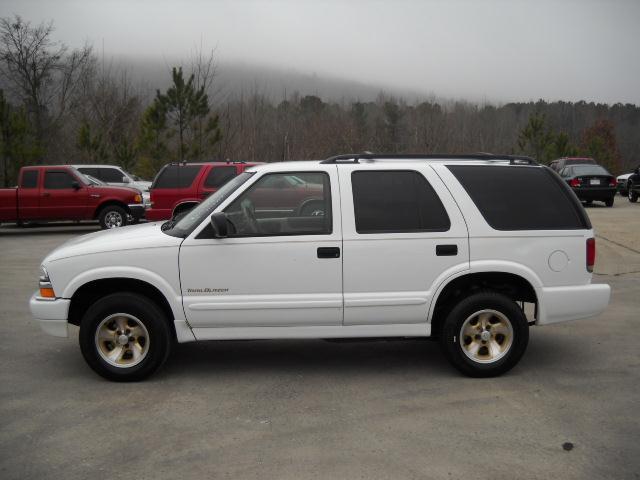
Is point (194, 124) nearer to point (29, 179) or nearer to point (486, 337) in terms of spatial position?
point (29, 179)

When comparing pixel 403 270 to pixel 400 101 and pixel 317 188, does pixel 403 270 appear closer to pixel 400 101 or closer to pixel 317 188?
pixel 317 188

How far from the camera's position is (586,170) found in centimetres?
2556

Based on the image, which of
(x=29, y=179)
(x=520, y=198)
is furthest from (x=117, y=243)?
(x=29, y=179)

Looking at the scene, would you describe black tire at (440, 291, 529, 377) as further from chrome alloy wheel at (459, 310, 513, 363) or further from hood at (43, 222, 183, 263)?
hood at (43, 222, 183, 263)

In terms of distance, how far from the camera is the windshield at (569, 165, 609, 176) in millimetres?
25312

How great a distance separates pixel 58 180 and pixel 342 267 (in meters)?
14.0

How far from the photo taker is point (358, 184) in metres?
5.33

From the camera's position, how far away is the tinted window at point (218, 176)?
47.2 ft

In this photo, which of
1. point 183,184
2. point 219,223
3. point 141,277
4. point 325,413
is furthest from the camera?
point 183,184

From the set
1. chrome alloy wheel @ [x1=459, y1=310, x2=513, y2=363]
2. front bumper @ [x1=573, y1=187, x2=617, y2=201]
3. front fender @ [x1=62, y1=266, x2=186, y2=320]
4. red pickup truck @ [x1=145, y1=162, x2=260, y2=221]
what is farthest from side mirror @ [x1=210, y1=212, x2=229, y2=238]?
front bumper @ [x1=573, y1=187, x2=617, y2=201]

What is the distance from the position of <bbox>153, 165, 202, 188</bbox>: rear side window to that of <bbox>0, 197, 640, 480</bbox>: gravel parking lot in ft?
25.7

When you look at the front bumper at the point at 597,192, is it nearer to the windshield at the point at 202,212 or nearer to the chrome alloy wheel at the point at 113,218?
the chrome alloy wheel at the point at 113,218

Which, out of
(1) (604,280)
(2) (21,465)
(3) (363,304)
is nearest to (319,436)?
(3) (363,304)

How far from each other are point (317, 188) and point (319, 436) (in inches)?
80.4
